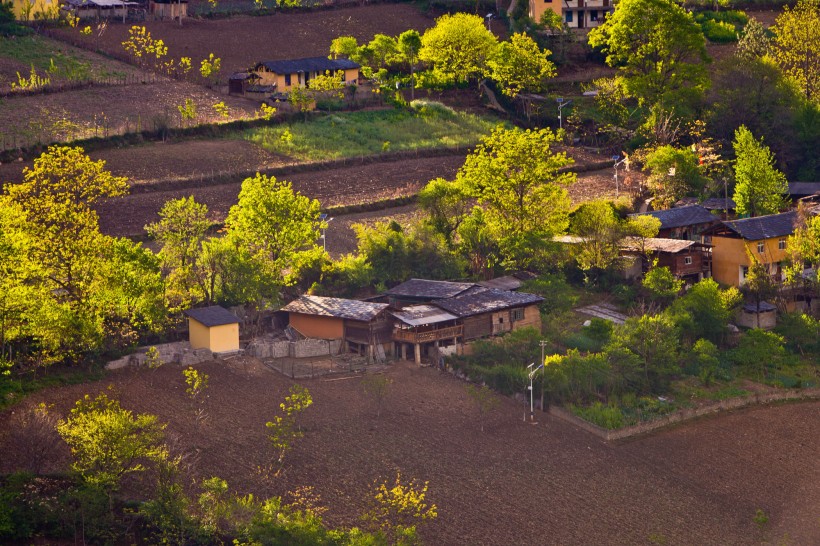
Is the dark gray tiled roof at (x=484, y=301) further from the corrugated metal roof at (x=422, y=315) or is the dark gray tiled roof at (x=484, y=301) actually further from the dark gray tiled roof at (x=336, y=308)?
the dark gray tiled roof at (x=336, y=308)

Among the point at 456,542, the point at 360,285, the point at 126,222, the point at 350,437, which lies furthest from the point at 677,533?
the point at 126,222

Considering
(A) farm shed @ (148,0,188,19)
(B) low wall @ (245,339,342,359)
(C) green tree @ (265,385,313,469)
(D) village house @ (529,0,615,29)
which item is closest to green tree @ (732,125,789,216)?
(B) low wall @ (245,339,342,359)

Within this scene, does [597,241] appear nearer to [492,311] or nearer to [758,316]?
[758,316]

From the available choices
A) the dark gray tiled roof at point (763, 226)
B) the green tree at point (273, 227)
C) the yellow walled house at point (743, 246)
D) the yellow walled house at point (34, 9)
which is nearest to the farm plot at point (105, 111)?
the yellow walled house at point (34, 9)

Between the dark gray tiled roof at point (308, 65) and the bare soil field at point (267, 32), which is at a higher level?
the bare soil field at point (267, 32)

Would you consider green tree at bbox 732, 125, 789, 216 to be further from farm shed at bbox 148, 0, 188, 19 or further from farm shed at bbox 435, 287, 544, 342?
farm shed at bbox 148, 0, 188, 19

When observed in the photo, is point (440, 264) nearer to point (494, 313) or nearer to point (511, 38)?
point (494, 313)
